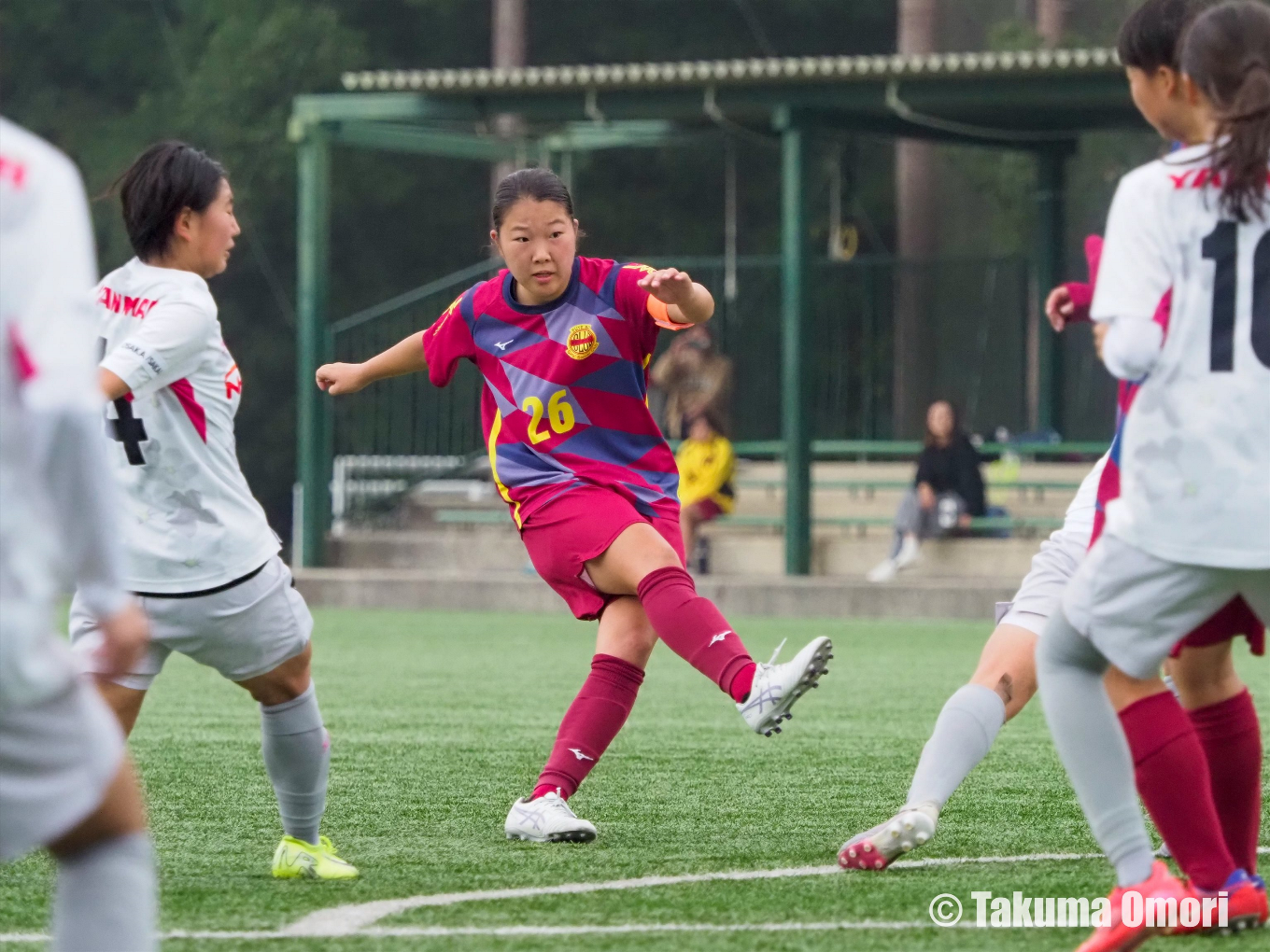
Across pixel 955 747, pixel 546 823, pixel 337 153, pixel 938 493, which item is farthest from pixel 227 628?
pixel 337 153

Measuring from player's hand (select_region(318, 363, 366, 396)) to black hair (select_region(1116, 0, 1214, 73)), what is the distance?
7.09ft

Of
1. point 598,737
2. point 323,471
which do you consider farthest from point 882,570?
point 598,737

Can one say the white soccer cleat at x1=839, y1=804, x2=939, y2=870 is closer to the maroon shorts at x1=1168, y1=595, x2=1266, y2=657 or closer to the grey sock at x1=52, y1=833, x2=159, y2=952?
the maroon shorts at x1=1168, y1=595, x2=1266, y2=657

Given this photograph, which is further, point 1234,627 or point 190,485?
point 190,485

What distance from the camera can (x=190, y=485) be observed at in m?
4.26

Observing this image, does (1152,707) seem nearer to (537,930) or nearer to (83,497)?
(537,930)

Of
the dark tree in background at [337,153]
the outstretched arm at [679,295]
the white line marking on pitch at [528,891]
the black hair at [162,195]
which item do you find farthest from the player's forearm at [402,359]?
the dark tree in background at [337,153]

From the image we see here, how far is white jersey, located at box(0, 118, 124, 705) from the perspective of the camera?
2.41 meters

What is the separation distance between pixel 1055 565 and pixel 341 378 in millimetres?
1710

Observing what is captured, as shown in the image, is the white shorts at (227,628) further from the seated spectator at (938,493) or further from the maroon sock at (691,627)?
the seated spectator at (938,493)

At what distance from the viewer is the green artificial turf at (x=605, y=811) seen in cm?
403

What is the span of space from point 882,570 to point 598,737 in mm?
11061

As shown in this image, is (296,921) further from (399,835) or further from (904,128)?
(904,128)

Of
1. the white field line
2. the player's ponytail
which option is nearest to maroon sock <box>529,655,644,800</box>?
the white field line
